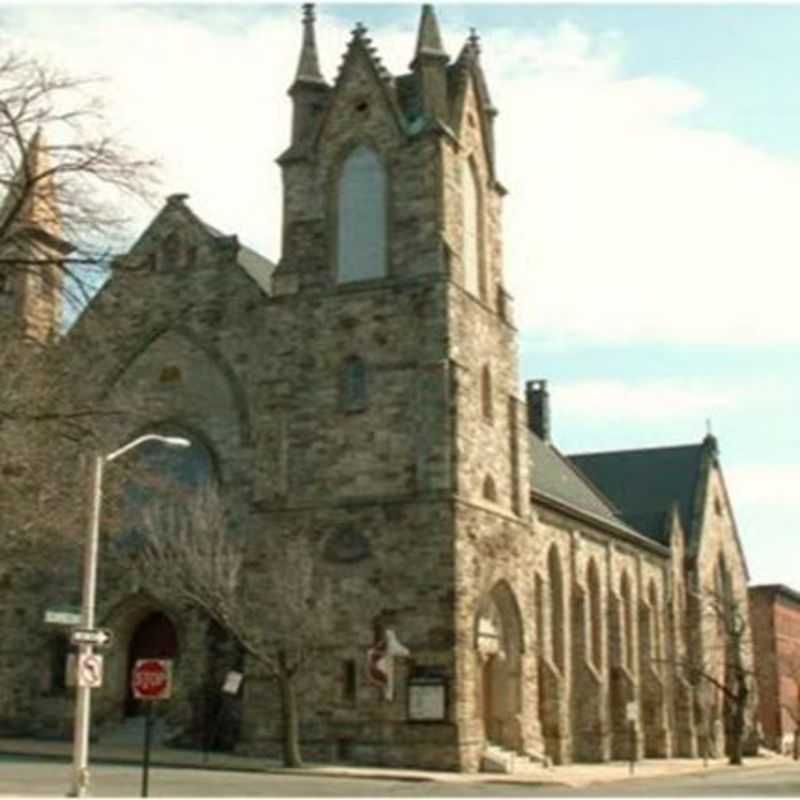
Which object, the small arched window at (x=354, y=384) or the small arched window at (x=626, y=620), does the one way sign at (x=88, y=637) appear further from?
the small arched window at (x=626, y=620)

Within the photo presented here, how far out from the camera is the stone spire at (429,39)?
141 feet

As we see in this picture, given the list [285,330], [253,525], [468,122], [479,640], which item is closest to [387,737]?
[479,640]

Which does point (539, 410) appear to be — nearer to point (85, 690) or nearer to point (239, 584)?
point (239, 584)

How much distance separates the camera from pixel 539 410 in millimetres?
68875

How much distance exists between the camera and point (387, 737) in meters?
37.1

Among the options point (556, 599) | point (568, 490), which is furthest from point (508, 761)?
point (568, 490)

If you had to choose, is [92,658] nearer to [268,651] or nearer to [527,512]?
[268,651]

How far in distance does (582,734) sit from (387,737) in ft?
51.3

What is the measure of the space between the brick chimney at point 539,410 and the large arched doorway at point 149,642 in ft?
96.9

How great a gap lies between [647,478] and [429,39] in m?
35.3

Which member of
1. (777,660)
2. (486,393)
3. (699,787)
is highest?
(486,393)

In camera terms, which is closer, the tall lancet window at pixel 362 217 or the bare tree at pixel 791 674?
the tall lancet window at pixel 362 217

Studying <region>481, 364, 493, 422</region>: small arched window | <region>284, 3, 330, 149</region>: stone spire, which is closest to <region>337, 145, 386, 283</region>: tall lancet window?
<region>284, 3, 330, 149</region>: stone spire

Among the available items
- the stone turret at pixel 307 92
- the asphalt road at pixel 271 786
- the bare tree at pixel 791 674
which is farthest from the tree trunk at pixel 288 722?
the bare tree at pixel 791 674
